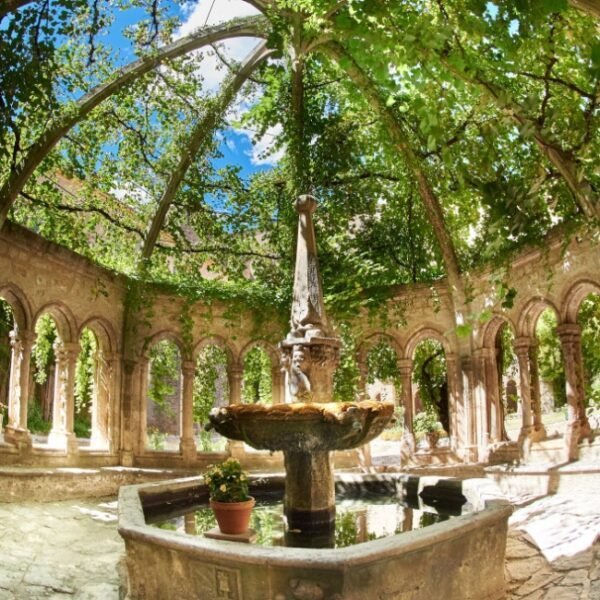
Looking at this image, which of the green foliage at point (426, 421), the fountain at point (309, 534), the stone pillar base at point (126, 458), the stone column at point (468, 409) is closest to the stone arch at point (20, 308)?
the stone pillar base at point (126, 458)

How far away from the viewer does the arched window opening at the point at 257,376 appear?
563 inches

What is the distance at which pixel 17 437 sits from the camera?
372 inches

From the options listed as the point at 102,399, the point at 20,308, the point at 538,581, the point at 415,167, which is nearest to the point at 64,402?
the point at 102,399

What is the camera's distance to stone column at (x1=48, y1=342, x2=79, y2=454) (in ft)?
34.4

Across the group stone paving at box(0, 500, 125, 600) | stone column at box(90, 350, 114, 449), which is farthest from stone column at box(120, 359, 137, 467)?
stone paving at box(0, 500, 125, 600)

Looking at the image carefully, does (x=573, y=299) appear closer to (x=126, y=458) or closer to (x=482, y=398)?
(x=482, y=398)

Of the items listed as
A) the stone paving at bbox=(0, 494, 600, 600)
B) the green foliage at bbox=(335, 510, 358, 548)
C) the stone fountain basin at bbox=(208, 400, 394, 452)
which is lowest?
the stone paving at bbox=(0, 494, 600, 600)

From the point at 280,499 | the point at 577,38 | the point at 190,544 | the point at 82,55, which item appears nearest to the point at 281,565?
the point at 190,544

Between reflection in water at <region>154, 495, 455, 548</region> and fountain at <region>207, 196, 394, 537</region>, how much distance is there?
0.61 feet

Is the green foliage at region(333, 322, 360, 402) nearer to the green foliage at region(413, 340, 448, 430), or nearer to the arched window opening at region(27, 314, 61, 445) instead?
the green foliage at region(413, 340, 448, 430)

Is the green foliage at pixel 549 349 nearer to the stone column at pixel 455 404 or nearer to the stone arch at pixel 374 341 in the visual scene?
the stone column at pixel 455 404

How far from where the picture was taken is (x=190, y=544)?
397 centimetres

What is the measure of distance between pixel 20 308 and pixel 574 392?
26.4ft

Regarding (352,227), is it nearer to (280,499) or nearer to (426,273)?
(426,273)
